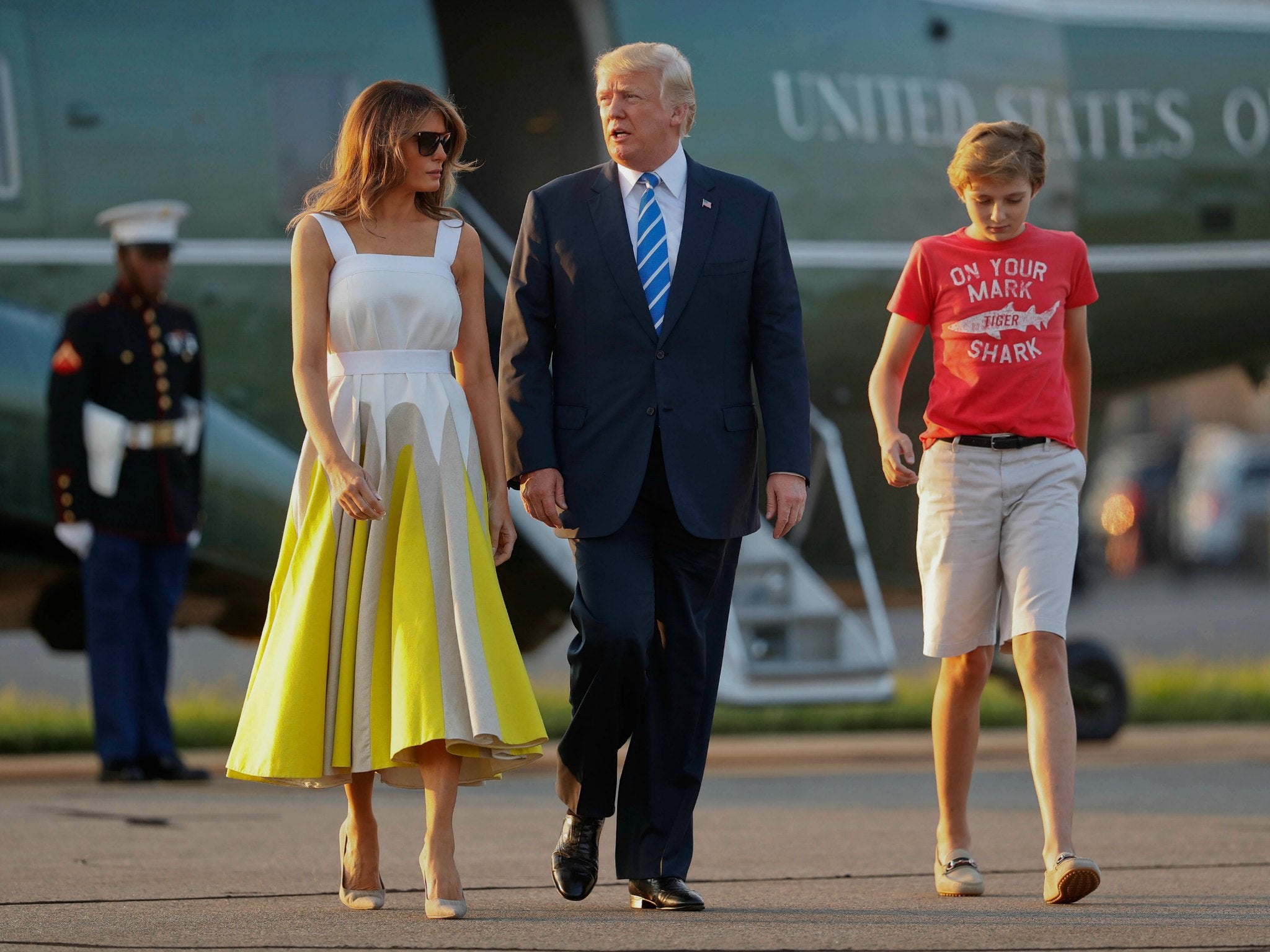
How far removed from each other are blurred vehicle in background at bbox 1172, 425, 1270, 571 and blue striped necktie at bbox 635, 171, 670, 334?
2859 cm

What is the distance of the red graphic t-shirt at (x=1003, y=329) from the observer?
13.3 ft

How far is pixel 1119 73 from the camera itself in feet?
25.0

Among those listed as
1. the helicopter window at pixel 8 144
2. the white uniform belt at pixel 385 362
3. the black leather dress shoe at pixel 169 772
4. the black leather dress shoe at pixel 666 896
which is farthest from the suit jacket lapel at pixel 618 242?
the helicopter window at pixel 8 144

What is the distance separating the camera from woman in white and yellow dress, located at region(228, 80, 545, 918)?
12.1ft

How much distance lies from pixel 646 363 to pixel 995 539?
890 mm

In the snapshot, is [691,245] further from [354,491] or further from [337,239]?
[354,491]

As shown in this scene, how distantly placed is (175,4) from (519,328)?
3.67 meters

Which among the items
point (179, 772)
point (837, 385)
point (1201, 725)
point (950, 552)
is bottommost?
point (1201, 725)

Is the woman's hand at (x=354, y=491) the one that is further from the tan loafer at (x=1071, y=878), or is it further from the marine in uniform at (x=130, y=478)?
the marine in uniform at (x=130, y=478)

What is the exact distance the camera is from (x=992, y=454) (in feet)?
13.3

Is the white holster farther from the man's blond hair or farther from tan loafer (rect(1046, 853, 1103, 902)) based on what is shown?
tan loafer (rect(1046, 853, 1103, 902))

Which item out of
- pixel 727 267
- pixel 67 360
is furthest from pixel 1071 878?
pixel 67 360

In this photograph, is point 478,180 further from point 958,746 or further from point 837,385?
point 958,746

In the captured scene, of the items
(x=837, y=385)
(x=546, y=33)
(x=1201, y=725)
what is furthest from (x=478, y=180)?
(x=1201, y=725)
